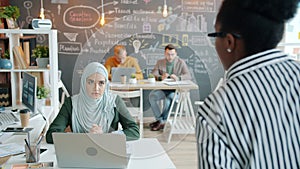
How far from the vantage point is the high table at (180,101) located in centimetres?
156

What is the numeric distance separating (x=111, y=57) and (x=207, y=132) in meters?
0.91

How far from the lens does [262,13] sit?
0.89 metres

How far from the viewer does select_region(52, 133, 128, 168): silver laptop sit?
5.13ft

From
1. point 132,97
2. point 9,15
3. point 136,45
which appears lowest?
point 132,97

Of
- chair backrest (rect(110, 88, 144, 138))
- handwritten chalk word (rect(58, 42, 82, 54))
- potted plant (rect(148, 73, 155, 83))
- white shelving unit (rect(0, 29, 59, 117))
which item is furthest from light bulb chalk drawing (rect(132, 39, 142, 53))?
handwritten chalk word (rect(58, 42, 82, 54))

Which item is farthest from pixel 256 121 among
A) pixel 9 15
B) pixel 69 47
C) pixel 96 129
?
pixel 69 47

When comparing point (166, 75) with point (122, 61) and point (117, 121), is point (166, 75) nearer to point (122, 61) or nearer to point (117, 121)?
point (122, 61)

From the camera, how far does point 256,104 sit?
2.89 ft

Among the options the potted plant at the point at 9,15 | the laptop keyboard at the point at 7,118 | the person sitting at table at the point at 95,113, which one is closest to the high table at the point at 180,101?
the person sitting at table at the point at 95,113

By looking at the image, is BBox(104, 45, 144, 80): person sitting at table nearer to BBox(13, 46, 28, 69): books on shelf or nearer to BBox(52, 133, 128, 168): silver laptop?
BBox(52, 133, 128, 168): silver laptop

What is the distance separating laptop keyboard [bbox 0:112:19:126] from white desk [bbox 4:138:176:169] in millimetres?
806

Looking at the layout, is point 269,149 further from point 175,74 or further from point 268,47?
point 175,74

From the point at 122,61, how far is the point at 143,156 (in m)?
0.51

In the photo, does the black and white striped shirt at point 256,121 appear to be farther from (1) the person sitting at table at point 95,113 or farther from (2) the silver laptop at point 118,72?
(1) the person sitting at table at point 95,113
